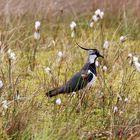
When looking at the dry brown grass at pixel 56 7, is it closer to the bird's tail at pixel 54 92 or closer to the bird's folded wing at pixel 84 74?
the bird's folded wing at pixel 84 74

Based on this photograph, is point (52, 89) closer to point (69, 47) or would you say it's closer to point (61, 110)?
point (61, 110)

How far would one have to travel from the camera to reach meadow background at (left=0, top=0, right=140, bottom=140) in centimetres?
438

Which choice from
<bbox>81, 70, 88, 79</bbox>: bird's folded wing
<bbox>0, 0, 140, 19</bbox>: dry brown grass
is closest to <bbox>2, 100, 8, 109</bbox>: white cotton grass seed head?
<bbox>81, 70, 88, 79</bbox>: bird's folded wing

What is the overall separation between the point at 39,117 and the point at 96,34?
3013mm

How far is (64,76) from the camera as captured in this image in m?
6.16

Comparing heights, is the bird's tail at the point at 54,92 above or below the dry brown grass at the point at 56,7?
below

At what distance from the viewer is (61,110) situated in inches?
183

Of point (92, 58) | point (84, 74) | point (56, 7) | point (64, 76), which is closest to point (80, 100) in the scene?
point (84, 74)

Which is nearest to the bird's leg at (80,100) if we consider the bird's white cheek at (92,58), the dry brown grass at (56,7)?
the bird's white cheek at (92,58)

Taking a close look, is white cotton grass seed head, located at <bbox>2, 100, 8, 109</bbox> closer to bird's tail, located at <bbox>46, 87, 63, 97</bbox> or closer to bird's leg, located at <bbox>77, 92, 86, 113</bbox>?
bird's leg, located at <bbox>77, 92, 86, 113</bbox>

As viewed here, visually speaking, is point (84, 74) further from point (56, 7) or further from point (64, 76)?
point (56, 7)

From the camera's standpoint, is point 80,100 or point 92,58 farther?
point 92,58

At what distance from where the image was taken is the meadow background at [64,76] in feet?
14.4

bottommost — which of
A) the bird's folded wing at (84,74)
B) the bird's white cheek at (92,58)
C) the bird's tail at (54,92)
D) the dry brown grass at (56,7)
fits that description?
the bird's tail at (54,92)
